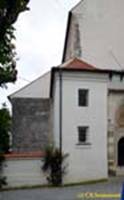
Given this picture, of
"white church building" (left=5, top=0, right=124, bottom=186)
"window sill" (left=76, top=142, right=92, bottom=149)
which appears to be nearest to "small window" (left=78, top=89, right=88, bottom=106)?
"white church building" (left=5, top=0, right=124, bottom=186)

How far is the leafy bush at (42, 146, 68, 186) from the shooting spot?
31.5 m

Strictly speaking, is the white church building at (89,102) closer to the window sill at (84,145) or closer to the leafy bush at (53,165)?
the window sill at (84,145)

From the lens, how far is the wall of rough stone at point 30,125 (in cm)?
4394

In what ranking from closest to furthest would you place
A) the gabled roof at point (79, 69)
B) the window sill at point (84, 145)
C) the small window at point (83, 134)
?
the window sill at point (84, 145)
the small window at point (83, 134)
the gabled roof at point (79, 69)

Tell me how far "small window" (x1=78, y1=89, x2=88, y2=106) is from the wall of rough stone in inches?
418

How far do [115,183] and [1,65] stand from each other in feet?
43.2

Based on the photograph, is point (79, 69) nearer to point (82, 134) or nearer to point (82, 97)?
point (82, 97)

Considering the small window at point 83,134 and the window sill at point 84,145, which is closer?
the window sill at point 84,145

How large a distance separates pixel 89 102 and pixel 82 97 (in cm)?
52

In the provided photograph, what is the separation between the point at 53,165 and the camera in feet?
104

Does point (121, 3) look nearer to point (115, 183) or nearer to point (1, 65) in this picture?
point (115, 183)

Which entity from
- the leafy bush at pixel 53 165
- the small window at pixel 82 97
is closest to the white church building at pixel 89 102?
the small window at pixel 82 97

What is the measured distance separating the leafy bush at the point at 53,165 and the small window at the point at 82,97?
3.57 metres

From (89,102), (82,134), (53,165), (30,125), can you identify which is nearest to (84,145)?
(82,134)
